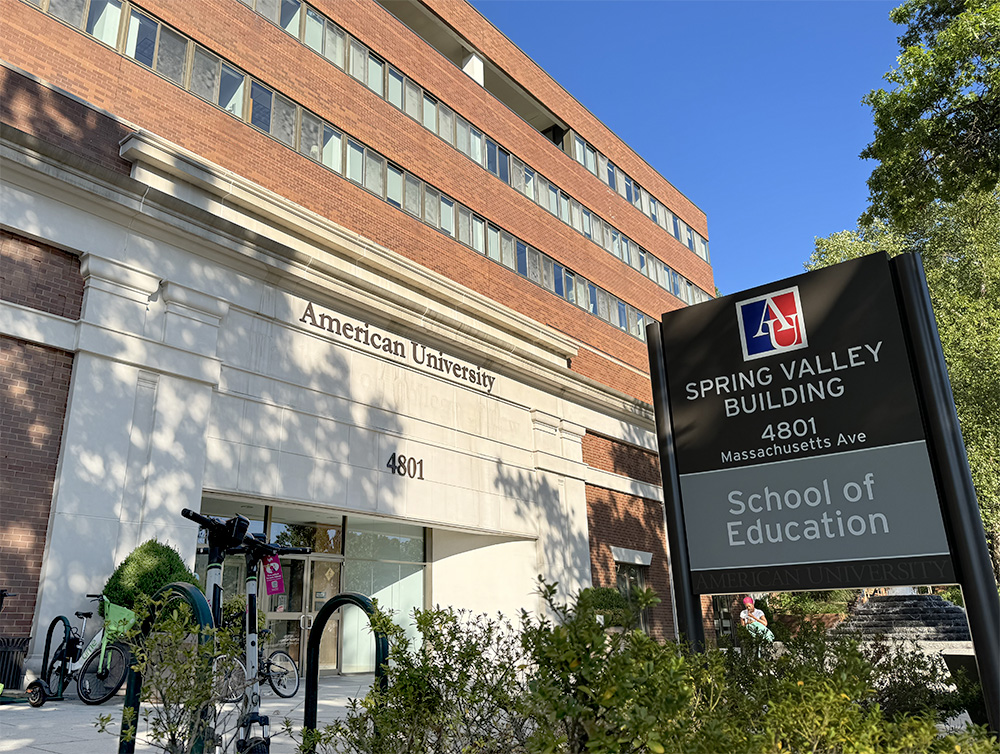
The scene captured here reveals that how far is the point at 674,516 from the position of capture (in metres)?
7.01

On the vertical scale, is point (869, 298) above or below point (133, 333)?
below

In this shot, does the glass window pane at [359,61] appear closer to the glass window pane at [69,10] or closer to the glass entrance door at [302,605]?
the glass window pane at [69,10]

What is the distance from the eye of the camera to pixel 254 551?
4.86 metres

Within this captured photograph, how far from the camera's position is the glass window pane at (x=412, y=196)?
17.2 meters

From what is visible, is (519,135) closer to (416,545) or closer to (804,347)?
(416,545)

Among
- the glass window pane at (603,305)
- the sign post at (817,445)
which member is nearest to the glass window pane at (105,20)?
the sign post at (817,445)

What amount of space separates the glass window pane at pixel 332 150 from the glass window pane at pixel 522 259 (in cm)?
620

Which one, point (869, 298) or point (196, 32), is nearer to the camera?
point (869, 298)

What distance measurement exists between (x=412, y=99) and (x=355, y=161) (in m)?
3.25

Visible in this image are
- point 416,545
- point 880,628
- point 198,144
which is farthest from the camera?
point 880,628

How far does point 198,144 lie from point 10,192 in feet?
11.6

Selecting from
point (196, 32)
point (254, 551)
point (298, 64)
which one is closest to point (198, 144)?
point (196, 32)

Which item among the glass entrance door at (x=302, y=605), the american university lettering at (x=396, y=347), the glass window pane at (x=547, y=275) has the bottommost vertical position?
the glass entrance door at (x=302, y=605)

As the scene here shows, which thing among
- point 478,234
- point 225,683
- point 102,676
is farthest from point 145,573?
point 478,234
